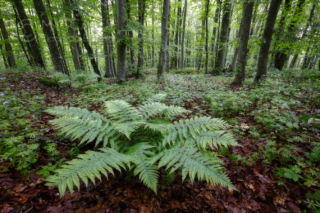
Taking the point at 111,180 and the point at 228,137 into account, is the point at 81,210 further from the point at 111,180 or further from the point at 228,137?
the point at 228,137

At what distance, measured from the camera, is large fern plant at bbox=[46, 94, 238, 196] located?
1.39 metres

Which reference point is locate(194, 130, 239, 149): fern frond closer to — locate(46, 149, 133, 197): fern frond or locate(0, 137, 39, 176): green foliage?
locate(46, 149, 133, 197): fern frond

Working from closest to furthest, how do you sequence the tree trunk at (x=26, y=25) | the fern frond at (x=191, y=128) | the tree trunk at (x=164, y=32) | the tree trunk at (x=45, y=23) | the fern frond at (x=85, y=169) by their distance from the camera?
the fern frond at (x=85, y=169) → the fern frond at (x=191, y=128) → the tree trunk at (x=45, y=23) → the tree trunk at (x=26, y=25) → the tree trunk at (x=164, y=32)

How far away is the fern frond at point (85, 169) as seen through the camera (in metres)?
1.22

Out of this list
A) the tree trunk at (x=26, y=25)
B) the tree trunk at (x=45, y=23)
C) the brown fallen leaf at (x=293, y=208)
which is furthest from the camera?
the tree trunk at (x=26, y=25)

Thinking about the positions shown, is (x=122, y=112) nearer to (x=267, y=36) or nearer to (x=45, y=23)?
(x=267, y=36)

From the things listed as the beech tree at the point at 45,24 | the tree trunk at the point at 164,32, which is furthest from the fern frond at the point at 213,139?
the beech tree at the point at 45,24

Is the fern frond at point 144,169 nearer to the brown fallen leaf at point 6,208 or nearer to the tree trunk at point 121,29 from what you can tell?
the brown fallen leaf at point 6,208

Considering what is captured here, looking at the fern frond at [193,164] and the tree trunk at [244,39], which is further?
the tree trunk at [244,39]

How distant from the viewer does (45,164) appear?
1.98m

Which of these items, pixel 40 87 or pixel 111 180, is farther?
pixel 40 87

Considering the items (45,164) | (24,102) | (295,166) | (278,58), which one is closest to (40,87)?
(24,102)

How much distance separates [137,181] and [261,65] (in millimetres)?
7229

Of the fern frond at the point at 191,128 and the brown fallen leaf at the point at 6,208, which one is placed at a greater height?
the fern frond at the point at 191,128
